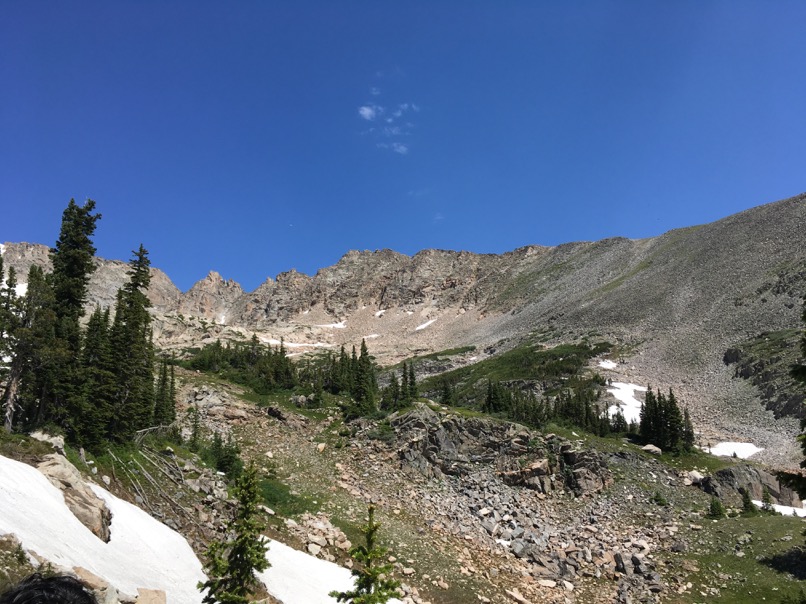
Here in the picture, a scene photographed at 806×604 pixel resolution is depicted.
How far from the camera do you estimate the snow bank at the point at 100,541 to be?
48.6 feet

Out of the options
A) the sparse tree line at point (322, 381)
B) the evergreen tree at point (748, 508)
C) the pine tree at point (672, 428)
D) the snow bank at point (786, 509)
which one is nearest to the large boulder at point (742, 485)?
the snow bank at point (786, 509)

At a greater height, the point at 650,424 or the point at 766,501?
the point at 650,424

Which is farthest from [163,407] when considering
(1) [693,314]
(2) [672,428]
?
(1) [693,314]

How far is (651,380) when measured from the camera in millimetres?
95375

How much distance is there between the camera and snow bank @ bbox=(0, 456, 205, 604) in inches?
583

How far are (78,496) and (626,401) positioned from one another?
8289 centimetres

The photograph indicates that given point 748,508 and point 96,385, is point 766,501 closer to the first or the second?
point 748,508

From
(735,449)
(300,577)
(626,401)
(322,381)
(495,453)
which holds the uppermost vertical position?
(322,381)

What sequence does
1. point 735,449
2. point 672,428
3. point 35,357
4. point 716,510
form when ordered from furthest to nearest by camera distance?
point 735,449
point 672,428
point 716,510
point 35,357

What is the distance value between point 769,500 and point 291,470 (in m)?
38.9

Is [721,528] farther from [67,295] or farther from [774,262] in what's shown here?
[774,262]

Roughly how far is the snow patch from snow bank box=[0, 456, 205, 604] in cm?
6871

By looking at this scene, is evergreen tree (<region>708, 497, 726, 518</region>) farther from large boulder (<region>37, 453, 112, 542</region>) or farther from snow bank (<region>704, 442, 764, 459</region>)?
large boulder (<region>37, 453, 112, 542</region>)

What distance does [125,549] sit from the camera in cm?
1820
